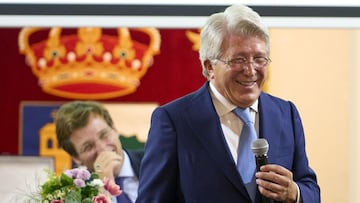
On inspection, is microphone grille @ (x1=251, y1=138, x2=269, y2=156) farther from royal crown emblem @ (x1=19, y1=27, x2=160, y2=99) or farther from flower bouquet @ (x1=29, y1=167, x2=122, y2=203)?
royal crown emblem @ (x1=19, y1=27, x2=160, y2=99)

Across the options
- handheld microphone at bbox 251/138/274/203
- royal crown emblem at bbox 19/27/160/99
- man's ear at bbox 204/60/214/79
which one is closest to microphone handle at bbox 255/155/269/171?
handheld microphone at bbox 251/138/274/203

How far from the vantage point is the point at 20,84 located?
2988mm

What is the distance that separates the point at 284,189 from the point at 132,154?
1176 mm

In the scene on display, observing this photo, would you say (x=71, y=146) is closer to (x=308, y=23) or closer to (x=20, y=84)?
(x=20, y=84)

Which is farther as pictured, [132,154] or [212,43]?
[132,154]

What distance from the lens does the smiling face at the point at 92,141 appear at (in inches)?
113

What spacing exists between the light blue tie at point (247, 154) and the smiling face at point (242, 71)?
0.05 meters

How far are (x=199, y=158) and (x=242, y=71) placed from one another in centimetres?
24

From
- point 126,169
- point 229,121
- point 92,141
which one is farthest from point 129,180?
point 229,121

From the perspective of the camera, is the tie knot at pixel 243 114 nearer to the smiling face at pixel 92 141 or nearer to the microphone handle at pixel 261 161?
the microphone handle at pixel 261 161

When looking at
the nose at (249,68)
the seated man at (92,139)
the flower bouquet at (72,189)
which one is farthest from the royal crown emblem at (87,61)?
the nose at (249,68)

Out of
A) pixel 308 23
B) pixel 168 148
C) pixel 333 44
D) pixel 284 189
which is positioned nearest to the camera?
pixel 284 189

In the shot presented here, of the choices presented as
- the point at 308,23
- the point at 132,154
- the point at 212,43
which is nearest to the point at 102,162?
the point at 132,154

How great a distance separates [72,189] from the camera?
85.1 inches
